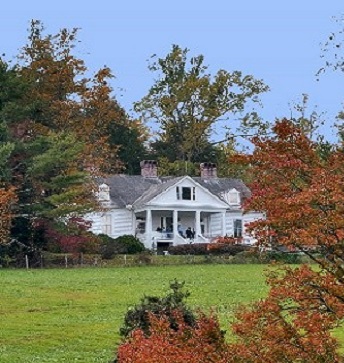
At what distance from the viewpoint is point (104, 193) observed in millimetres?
65500

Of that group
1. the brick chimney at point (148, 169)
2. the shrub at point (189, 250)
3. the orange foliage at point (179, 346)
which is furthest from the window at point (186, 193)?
the orange foliage at point (179, 346)

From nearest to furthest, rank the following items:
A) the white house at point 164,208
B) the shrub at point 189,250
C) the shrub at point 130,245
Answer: the shrub at point 130,245, the shrub at point 189,250, the white house at point 164,208

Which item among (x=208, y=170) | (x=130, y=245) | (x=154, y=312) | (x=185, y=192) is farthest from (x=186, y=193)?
(x=154, y=312)

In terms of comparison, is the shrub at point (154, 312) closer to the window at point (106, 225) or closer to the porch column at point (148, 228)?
the porch column at point (148, 228)

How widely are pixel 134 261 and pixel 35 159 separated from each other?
7595 mm

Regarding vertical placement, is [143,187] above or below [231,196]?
above

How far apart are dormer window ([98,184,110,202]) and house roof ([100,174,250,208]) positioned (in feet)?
1.85

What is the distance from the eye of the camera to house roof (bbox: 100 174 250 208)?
66000mm

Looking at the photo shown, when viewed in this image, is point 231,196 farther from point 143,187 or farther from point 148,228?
point 148,228

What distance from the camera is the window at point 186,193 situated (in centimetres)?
6582

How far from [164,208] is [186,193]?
2.07 meters

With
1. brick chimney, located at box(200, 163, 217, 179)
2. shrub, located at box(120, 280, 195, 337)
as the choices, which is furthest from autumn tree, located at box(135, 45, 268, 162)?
shrub, located at box(120, 280, 195, 337)

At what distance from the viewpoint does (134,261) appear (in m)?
48.8

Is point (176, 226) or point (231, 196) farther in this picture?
point (231, 196)
